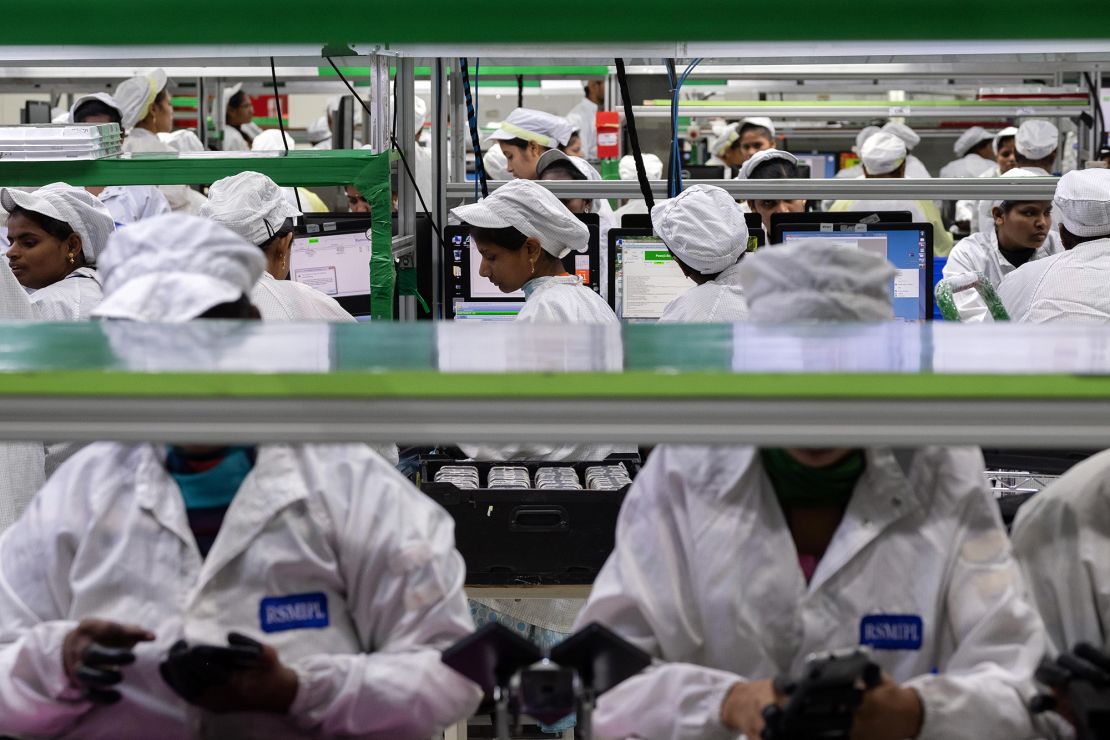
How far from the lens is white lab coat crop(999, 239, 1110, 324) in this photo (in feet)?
14.5

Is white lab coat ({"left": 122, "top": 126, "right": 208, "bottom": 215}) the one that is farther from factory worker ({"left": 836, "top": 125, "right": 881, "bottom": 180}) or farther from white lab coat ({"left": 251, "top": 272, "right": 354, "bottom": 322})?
factory worker ({"left": 836, "top": 125, "right": 881, "bottom": 180})

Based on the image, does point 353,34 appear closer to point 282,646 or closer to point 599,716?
point 282,646

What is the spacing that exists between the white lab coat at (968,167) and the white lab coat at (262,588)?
7907mm

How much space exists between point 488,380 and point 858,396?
340mm

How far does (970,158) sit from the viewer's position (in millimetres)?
9148

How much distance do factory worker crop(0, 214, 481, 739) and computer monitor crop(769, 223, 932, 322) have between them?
3.18m

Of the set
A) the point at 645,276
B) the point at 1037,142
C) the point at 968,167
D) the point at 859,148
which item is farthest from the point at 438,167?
the point at 968,167

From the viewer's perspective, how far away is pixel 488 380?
4.09 ft

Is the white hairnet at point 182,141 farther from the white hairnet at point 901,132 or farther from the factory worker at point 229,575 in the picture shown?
the factory worker at point 229,575

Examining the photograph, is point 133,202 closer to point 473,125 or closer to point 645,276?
point 473,125

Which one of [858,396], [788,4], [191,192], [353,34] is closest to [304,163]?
[353,34]

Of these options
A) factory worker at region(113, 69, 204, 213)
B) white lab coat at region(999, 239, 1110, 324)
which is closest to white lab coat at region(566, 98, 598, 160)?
factory worker at region(113, 69, 204, 213)

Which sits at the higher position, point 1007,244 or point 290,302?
point 1007,244

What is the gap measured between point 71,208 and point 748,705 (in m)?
2.72
